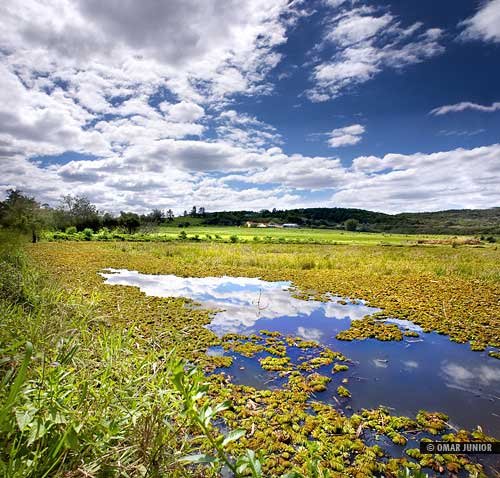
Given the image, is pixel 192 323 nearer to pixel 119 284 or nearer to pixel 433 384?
pixel 433 384

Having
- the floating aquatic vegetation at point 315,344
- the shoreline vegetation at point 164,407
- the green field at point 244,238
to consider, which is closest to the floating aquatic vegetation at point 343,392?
the shoreline vegetation at point 164,407

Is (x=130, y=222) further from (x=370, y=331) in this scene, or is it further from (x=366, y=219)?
(x=366, y=219)

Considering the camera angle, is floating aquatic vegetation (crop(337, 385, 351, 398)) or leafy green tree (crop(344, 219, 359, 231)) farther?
leafy green tree (crop(344, 219, 359, 231))

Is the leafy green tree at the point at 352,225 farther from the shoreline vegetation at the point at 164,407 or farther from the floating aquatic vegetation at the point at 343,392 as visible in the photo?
the floating aquatic vegetation at the point at 343,392

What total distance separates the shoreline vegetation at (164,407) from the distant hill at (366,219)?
101729 mm

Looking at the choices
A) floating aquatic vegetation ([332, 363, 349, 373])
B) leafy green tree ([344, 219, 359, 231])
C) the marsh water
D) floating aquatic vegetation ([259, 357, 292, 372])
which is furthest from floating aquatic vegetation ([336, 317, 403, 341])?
leafy green tree ([344, 219, 359, 231])

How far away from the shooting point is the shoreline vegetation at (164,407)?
169cm

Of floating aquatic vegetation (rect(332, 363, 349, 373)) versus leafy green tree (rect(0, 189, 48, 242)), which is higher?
leafy green tree (rect(0, 189, 48, 242))

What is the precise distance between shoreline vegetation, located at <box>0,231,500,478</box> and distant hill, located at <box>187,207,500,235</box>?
102m

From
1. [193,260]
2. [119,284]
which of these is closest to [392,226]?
[193,260]

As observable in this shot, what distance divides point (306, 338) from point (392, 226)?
11109cm

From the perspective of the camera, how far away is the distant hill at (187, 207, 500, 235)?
10821 cm

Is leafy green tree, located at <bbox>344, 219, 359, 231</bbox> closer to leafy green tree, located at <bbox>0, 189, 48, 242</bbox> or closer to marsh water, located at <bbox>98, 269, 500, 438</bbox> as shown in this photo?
leafy green tree, located at <bbox>0, 189, 48, 242</bbox>

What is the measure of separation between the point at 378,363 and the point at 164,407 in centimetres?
509
